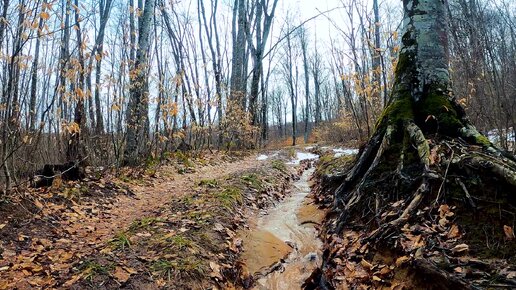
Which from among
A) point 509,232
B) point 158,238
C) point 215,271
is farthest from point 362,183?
point 158,238

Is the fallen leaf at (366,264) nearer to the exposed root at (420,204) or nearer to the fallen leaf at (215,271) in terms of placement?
the exposed root at (420,204)

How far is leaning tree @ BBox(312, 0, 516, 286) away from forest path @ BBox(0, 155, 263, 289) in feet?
8.89

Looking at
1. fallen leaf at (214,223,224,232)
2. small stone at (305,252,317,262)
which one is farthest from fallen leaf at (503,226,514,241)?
fallen leaf at (214,223,224,232)

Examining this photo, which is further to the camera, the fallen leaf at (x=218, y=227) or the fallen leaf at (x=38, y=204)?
the fallen leaf at (x=38, y=204)

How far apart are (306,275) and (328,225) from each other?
1.08 meters

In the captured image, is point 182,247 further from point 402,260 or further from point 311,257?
point 402,260

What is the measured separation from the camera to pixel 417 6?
181 inches

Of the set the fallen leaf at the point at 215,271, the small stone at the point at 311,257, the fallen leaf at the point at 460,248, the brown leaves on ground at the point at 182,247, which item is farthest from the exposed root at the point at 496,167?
the fallen leaf at the point at 215,271

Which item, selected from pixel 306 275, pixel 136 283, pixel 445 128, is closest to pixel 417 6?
pixel 445 128

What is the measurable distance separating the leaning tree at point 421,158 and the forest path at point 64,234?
271 centimetres

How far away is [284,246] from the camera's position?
4.28 meters

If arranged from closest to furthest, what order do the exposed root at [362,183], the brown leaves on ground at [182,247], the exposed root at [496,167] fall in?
the exposed root at [496,167]
the brown leaves on ground at [182,247]
the exposed root at [362,183]

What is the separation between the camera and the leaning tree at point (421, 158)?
300cm

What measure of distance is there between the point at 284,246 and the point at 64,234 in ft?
9.28
